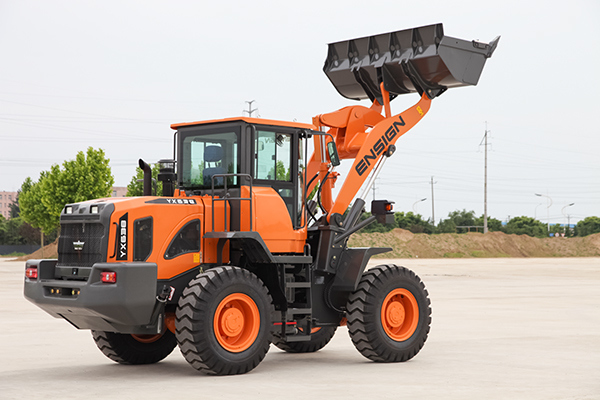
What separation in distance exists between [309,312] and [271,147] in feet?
7.22

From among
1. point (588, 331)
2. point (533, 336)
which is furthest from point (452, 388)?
point (588, 331)

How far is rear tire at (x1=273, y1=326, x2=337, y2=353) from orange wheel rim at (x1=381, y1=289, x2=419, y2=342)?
1277 mm

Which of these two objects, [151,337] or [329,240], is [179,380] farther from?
[329,240]

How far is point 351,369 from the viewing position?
10.5 m

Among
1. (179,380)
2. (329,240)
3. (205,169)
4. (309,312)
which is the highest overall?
(205,169)

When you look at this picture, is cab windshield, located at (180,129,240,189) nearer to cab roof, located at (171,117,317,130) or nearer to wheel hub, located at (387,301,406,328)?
cab roof, located at (171,117,317,130)

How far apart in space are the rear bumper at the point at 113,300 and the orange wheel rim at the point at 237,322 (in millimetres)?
722

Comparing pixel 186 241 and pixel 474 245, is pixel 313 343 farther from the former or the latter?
pixel 474 245

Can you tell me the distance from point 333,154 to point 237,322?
272cm

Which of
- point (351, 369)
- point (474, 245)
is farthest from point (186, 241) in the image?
point (474, 245)

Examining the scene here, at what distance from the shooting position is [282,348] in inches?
494

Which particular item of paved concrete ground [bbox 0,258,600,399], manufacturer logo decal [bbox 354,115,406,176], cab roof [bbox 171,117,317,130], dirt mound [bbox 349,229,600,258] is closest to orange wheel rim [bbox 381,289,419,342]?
paved concrete ground [bbox 0,258,600,399]

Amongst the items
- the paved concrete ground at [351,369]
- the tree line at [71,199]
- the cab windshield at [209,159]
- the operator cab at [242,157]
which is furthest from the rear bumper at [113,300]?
the tree line at [71,199]

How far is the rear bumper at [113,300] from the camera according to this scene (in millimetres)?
9141
